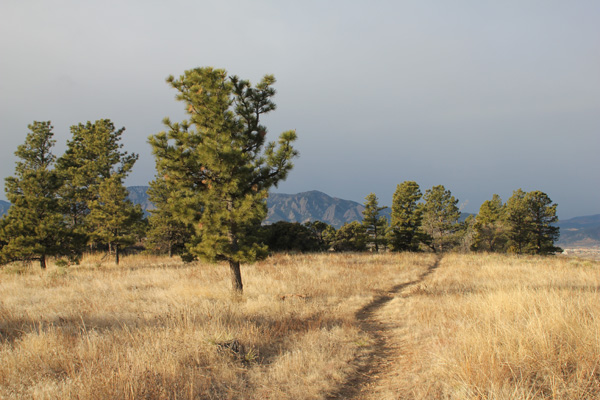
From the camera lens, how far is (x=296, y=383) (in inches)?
165

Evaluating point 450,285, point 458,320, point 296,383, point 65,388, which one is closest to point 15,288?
point 65,388

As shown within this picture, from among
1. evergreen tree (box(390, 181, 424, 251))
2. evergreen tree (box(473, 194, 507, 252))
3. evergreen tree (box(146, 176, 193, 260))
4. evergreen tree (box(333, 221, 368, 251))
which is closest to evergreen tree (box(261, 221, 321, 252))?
evergreen tree (box(333, 221, 368, 251))

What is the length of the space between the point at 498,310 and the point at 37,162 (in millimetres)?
36668

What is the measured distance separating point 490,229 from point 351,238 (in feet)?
76.6

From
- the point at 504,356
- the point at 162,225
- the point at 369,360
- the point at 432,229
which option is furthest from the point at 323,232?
the point at 504,356

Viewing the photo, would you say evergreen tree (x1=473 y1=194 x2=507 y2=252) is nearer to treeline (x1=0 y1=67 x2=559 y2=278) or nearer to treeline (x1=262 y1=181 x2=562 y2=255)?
treeline (x1=262 y1=181 x2=562 y2=255)

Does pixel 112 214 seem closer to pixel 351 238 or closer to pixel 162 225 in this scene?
pixel 162 225

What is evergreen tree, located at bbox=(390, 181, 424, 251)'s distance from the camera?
107 feet

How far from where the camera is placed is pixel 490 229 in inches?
1718

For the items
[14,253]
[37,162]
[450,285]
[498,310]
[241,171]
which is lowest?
[450,285]

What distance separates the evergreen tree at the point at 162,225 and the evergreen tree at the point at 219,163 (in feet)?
45.9

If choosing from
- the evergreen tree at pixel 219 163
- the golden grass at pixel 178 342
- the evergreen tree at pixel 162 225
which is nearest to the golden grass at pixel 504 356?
the golden grass at pixel 178 342

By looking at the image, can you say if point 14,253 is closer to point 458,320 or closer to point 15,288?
point 15,288

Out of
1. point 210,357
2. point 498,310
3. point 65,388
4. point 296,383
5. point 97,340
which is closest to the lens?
point 65,388
